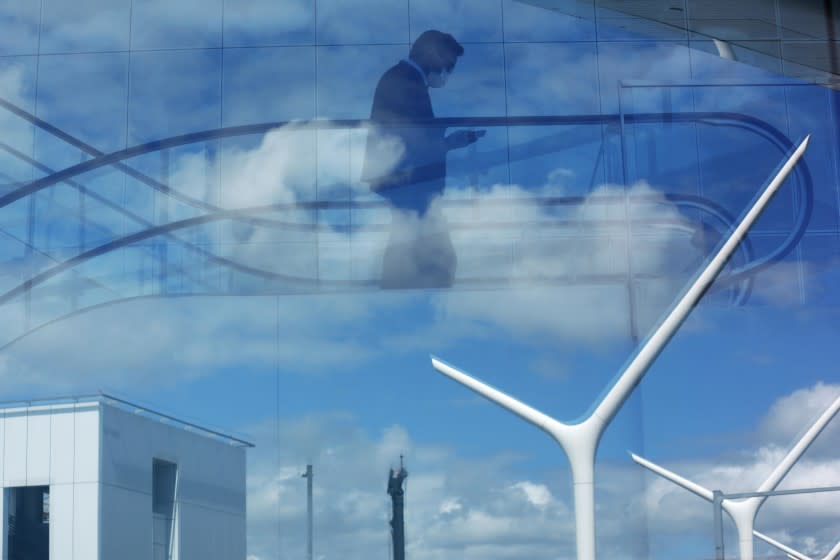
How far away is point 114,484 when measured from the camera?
27.7ft

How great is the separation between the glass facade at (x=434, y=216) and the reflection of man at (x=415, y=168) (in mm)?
27

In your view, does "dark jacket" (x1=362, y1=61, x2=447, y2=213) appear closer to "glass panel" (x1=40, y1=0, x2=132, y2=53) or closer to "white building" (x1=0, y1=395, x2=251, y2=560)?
"glass panel" (x1=40, y1=0, x2=132, y2=53)

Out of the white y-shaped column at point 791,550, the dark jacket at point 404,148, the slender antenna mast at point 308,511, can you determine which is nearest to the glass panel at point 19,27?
the dark jacket at point 404,148

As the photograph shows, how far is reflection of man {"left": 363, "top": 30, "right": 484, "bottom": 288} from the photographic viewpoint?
9.67 meters

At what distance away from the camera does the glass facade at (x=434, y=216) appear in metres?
9.35

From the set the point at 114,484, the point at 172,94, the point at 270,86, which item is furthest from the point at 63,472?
the point at 270,86

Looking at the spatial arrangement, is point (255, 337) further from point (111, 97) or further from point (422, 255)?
point (111, 97)

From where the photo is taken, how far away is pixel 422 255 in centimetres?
977

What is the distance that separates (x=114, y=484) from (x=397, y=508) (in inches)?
91.9

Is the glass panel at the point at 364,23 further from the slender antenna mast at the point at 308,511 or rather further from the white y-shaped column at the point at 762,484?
the white y-shaped column at the point at 762,484

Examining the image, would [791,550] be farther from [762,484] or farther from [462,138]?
[462,138]

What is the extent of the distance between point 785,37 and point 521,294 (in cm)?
342

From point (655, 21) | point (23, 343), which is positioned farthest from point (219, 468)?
point (655, 21)

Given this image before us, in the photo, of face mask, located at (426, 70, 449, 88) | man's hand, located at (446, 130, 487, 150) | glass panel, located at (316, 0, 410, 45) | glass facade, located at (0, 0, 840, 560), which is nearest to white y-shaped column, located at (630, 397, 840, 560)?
glass facade, located at (0, 0, 840, 560)
